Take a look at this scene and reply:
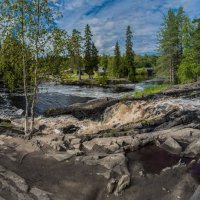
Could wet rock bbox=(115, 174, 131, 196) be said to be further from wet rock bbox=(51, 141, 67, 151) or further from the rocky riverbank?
wet rock bbox=(51, 141, 67, 151)

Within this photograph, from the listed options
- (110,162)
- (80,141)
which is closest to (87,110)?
(80,141)

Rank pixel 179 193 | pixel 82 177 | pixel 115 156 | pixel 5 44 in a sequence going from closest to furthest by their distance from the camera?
pixel 179 193, pixel 82 177, pixel 115 156, pixel 5 44

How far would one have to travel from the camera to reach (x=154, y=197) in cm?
1038

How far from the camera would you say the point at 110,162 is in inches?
507

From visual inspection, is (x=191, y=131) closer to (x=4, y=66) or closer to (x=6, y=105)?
(x=4, y=66)

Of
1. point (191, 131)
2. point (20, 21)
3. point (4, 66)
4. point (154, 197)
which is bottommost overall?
point (154, 197)

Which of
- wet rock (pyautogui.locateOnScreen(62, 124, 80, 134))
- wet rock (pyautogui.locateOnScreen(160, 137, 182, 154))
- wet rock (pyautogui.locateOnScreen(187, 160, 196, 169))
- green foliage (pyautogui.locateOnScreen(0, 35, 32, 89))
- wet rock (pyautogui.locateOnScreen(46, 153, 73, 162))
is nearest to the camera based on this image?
wet rock (pyautogui.locateOnScreen(187, 160, 196, 169))

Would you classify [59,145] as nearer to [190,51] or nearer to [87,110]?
[87,110]

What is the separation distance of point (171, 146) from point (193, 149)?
3.90ft

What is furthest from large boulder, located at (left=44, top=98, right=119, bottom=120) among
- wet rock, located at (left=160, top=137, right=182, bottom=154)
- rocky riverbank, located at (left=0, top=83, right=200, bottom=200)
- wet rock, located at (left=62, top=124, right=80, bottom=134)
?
wet rock, located at (left=160, top=137, right=182, bottom=154)

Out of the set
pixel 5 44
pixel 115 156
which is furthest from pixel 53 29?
pixel 115 156

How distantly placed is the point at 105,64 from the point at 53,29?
312 feet

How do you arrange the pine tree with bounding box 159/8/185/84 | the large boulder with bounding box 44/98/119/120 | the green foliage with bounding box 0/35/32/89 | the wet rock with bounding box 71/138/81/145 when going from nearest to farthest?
the wet rock with bounding box 71/138/81/145
the green foliage with bounding box 0/35/32/89
the large boulder with bounding box 44/98/119/120
the pine tree with bounding box 159/8/185/84

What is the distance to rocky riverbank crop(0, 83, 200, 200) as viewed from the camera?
10766 millimetres
